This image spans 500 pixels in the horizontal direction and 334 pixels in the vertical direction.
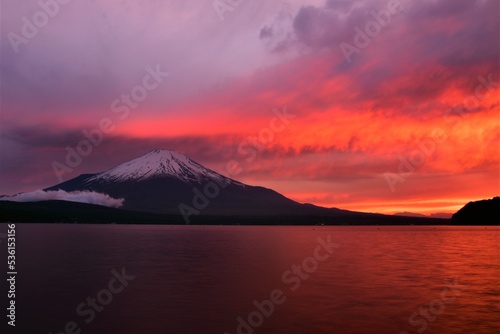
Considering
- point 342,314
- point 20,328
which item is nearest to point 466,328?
point 342,314

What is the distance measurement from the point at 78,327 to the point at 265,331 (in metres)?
10.3

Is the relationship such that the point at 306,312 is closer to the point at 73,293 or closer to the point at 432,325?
the point at 432,325

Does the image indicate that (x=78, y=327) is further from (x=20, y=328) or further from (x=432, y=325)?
(x=432, y=325)

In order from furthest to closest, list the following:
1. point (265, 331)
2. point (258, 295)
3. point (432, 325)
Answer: point (258, 295), point (432, 325), point (265, 331)

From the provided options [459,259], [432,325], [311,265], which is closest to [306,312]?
[432,325]

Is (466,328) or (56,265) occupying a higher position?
(56,265)

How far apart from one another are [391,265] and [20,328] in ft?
143

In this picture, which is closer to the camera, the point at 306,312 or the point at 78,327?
the point at 78,327

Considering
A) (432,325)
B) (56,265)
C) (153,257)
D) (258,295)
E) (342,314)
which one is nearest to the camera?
(432,325)

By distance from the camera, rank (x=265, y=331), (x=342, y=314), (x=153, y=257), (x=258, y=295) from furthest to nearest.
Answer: (x=153, y=257), (x=258, y=295), (x=342, y=314), (x=265, y=331)

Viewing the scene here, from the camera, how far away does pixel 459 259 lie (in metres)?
68.4

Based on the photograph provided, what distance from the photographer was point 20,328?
27.1 metres

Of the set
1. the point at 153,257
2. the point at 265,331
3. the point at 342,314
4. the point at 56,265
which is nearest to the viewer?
the point at 265,331

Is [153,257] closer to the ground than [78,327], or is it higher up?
higher up
